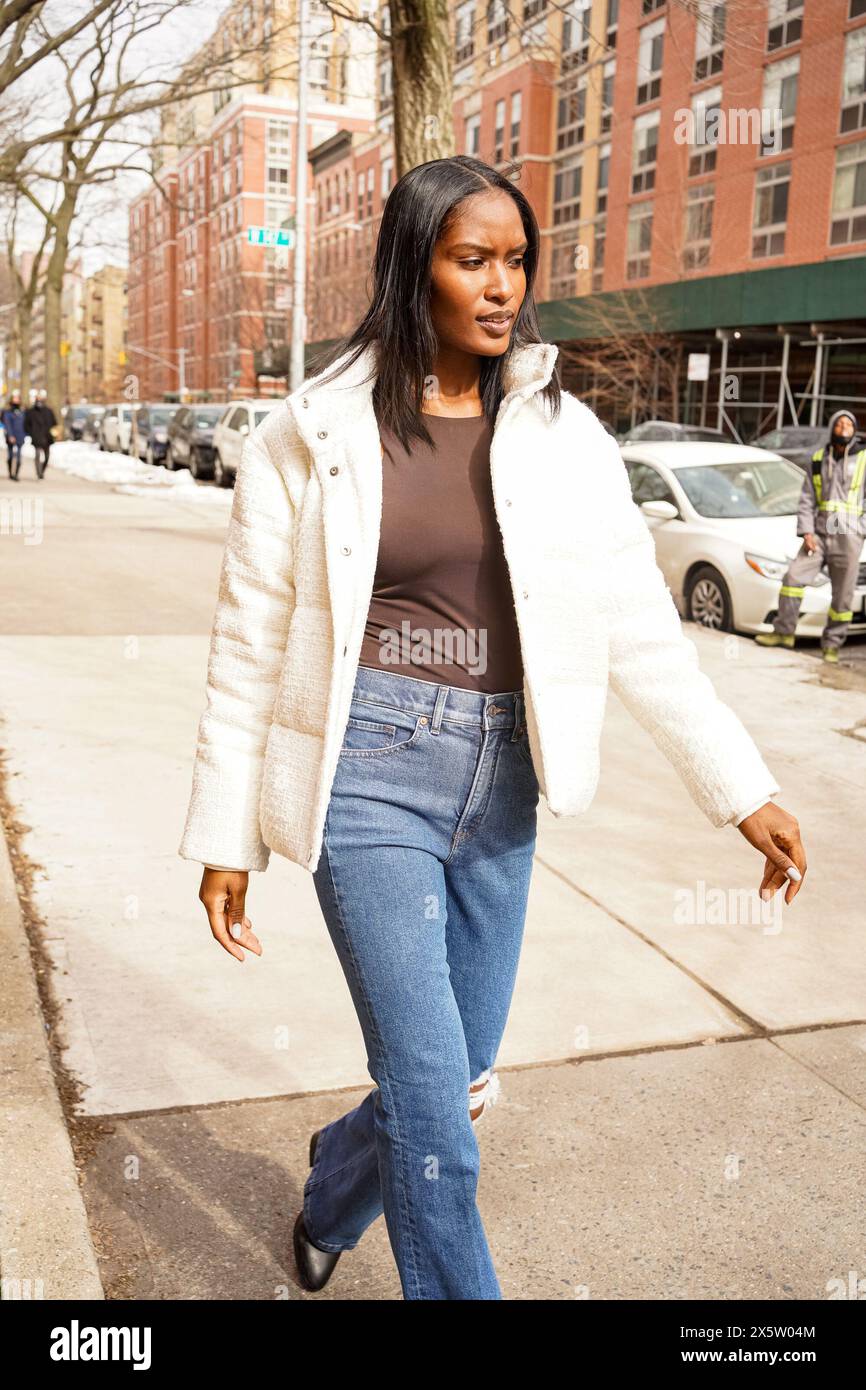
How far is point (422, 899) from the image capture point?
2.19 meters

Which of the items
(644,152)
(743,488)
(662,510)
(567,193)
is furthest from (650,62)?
(662,510)

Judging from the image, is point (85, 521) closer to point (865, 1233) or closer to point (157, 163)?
point (157, 163)

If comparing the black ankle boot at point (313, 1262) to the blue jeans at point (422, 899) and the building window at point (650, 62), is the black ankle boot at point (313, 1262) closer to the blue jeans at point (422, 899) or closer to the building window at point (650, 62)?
the blue jeans at point (422, 899)

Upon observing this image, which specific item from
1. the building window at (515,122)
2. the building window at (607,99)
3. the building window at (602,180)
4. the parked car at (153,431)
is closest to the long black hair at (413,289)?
the parked car at (153,431)

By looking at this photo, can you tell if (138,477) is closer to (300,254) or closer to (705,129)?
(300,254)

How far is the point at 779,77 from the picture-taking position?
34625mm

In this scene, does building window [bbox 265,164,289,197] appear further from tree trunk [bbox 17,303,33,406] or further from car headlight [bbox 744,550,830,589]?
car headlight [bbox 744,550,830,589]

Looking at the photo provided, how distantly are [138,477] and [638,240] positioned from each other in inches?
836

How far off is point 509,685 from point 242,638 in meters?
0.45

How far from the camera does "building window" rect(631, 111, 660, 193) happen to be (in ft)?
133

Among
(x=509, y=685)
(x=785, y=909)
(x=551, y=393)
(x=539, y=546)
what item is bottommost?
(x=785, y=909)

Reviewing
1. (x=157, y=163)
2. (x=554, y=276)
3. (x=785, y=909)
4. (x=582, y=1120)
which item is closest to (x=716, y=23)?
(x=785, y=909)

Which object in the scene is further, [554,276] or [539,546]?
[554,276]

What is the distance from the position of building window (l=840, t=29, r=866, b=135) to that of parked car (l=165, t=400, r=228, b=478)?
1619 centimetres
